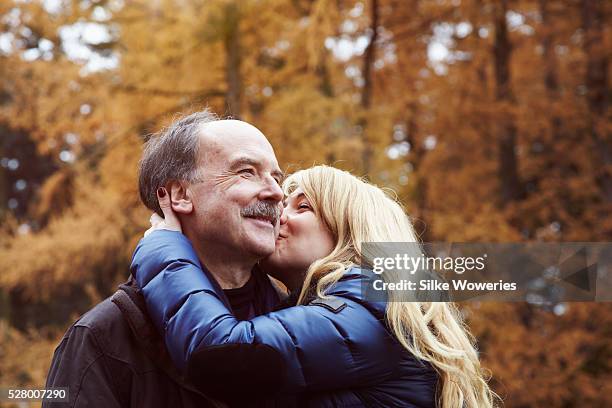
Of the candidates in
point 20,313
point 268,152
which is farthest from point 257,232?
point 20,313

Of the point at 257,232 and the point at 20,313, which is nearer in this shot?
the point at 257,232

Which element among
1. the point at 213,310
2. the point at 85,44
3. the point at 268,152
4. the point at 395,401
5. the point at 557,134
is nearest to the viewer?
the point at 213,310

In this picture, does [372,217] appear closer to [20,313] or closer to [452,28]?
[452,28]

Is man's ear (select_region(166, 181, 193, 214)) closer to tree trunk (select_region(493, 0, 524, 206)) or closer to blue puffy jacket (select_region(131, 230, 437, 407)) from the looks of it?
blue puffy jacket (select_region(131, 230, 437, 407))

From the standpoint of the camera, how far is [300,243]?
252 centimetres

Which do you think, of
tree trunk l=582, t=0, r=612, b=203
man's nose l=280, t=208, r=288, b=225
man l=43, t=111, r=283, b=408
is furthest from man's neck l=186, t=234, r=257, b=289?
tree trunk l=582, t=0, r=612, b=203

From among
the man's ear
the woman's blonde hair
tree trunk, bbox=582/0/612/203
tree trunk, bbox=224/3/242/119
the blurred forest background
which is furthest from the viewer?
tree trunk, bbox=582/0/612/203

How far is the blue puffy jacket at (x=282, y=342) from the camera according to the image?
6.39 feet

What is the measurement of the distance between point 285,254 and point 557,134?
880cm

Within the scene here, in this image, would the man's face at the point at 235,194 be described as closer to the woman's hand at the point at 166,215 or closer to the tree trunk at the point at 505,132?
the woman's hand at the point at 166,215

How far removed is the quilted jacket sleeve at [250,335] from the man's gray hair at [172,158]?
21 centimetres

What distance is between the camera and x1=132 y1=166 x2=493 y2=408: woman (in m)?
1.97

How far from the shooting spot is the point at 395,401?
7.16 ft

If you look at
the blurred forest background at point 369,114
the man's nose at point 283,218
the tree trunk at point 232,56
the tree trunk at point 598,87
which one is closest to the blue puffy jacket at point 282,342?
the man's nose at point 283,218
